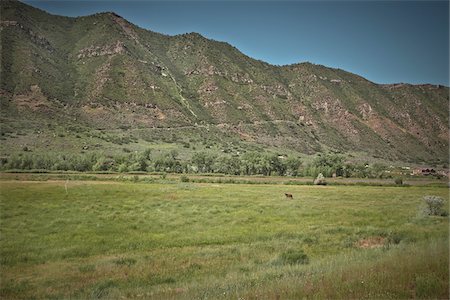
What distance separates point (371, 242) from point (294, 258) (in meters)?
6.38

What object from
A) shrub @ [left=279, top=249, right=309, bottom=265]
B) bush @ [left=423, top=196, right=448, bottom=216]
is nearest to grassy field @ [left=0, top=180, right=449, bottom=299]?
shrub @ [left=279, top=249, right=309, bottom=265]

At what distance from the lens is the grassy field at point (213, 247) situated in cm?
1106

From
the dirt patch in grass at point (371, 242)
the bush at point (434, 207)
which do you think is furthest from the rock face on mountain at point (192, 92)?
the dirt patch in grass at point (371, 242)

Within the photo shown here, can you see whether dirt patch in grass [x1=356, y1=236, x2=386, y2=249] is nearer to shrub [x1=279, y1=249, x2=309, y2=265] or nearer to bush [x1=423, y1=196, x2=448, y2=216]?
shrub [x1=279, y1=249, x2=309, y2=265]

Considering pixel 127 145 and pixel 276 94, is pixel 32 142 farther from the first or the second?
pixel 276 94

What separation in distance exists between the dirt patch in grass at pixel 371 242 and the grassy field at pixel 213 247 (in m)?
0.15

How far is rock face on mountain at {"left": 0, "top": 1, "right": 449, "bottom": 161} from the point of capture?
10288cm

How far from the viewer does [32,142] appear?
76375mm

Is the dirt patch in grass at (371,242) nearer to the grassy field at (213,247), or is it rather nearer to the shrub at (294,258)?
the grassy field at (213,247)

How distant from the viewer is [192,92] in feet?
440

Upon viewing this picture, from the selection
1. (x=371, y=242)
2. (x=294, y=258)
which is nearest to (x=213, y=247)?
(x=294, y=258)

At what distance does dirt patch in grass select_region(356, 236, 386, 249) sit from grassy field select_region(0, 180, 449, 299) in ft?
0.49

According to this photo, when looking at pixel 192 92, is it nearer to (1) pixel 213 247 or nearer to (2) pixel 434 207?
(2) pixel 434 207

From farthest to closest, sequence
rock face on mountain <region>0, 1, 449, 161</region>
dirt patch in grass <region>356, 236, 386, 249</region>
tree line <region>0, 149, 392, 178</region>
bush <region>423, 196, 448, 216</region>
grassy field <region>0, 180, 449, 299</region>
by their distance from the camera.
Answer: rock face on mountain <region>0, 1, 449, 161</region>
tree line <region>0, 149, 392, 178</region>
bush <region>423, 196, 448, 216</region>
dirt patch in grass <region>356, 236, 386, 249</region>
grassy field <region>0, 180, 449, 299</region>
